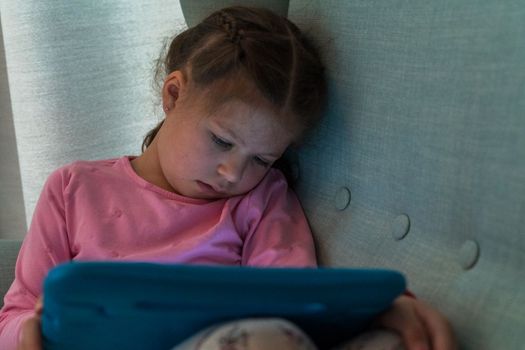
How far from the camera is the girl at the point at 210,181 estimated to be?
2.84 feet

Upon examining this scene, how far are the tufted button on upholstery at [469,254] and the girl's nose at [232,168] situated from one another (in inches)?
12.1

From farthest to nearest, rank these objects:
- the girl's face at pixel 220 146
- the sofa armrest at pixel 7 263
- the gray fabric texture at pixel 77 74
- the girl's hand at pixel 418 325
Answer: the gray fabric texture at pixel 77 74 < the sofa armrest at pixel 7 263 < the girl's face at pixel 220 146 < the girl's hand at pixel 418 325

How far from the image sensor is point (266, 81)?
0.86 m

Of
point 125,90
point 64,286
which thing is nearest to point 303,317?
point 64,286

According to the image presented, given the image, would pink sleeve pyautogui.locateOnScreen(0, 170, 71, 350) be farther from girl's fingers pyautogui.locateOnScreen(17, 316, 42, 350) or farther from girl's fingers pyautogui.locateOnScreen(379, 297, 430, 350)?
girl's fingers pyautogui.locateOnScreen(379, 297, 430, 350)

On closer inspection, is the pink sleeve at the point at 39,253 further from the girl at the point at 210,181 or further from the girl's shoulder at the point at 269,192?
the girl's shoulder at the point at 269,192

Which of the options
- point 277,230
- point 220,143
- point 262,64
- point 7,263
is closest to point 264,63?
point 262,64

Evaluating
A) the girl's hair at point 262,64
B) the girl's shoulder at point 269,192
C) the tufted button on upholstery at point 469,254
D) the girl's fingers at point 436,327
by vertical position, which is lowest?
the girl's shoulder at point 269,192

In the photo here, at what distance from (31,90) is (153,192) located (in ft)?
1.79

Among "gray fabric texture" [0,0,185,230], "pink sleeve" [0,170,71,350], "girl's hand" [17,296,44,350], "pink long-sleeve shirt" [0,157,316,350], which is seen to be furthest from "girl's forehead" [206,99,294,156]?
"gray fabric texture" [0,0,185,230]

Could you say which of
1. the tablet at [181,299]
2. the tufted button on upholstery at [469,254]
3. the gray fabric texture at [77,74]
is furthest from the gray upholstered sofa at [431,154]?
Result: the gray fabric texture at [77,74]

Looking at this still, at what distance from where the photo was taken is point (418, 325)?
611 millimetres

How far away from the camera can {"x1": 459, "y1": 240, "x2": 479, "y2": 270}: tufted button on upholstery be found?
26.2 inches

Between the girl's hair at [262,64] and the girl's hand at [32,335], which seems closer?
the girl's hand at [32,335]
